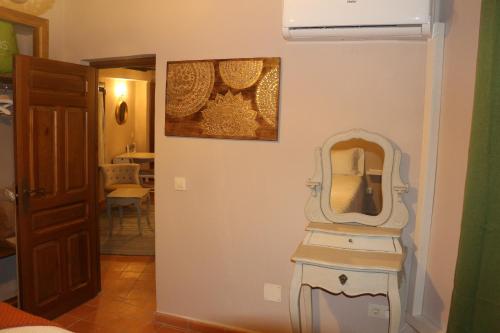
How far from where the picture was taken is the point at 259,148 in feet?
8.81

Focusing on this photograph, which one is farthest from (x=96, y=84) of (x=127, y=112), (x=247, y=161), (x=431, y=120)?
(x=127, y=112)

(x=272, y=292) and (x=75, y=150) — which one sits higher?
(x=75, y=150)

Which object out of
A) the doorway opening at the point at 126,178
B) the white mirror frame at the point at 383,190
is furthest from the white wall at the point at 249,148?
the doorway opening at the point at 126,178

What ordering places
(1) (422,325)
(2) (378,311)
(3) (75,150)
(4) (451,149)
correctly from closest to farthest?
1. (4) (451,149)
2. (1) (422,325)
3. (2) (378,311)
4. (3) (75,150)

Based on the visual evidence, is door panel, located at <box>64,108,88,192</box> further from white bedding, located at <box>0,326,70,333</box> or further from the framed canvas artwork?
white bedding, located at <box>0,326,70,333</box>

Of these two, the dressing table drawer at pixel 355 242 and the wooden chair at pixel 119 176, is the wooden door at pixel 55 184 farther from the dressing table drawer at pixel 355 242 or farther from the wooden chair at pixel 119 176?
the wooden chair at pixel 119 176

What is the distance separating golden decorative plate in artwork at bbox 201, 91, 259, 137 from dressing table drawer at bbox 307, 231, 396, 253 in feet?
2.68

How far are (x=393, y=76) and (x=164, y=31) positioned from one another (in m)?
1.57

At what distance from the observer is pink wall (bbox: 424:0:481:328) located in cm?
193

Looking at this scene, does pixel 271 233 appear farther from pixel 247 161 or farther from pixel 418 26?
pixel 418 26

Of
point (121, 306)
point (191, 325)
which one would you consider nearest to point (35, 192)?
point (121, 306)

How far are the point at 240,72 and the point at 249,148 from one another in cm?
49

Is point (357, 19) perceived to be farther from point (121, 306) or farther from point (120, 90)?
point (120, 90)

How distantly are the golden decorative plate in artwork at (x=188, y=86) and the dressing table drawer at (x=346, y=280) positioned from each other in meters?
1.35
